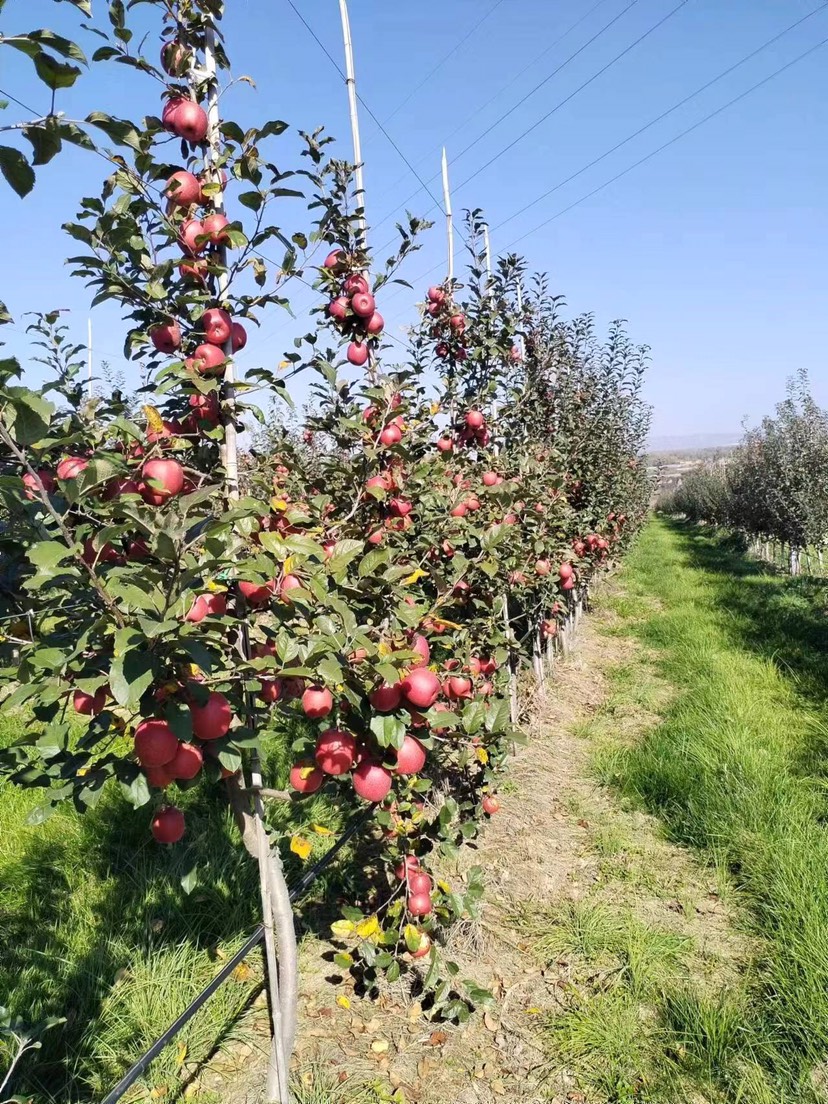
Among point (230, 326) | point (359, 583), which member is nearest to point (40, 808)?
point (359, 583)

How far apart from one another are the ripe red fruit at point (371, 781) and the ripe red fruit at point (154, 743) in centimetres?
52

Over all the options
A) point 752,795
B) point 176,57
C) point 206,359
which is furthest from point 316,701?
point 752,795

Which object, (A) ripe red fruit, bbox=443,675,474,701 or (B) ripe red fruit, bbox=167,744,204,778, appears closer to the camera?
(B) ripe red fruit, bbox=167,744,204,778

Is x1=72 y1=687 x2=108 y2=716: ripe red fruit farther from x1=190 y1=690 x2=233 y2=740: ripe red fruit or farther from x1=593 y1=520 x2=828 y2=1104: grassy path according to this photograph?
x1=593 y1=520 x2=828 y2=1104: grassy path

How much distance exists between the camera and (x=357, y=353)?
2.68 m

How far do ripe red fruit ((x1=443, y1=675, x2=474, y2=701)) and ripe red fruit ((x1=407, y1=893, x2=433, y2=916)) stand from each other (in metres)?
0.66

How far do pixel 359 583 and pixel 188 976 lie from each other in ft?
5.81

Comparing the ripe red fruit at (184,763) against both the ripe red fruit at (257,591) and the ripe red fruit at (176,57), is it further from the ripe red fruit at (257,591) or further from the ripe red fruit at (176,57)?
the ripe red fruit at (176,57)

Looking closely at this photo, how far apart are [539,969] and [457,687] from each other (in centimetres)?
133

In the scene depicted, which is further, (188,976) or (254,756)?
(188,976)

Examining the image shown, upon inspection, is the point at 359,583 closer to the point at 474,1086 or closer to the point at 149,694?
the point at 149,694

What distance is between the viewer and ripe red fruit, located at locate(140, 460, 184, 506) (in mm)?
1360

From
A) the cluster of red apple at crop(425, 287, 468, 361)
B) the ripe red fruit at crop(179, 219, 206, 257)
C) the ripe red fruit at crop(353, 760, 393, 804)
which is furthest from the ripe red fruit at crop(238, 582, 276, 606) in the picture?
the cluster of red apple at crop(425, 287, 468, 361)

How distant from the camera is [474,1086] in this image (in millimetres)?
2143
